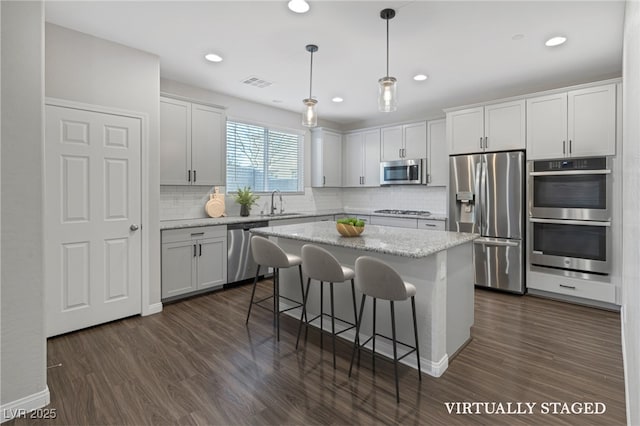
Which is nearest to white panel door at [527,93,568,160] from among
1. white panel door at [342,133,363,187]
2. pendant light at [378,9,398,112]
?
pendant light at [378,9,398,112]

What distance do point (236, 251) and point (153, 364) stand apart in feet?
6.96

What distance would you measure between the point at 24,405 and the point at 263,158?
14.0ft

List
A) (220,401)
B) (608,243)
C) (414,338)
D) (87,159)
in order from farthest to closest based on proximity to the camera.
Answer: (608,243)
(87,159)
(414,338)
(220,401)

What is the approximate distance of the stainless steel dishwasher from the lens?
14.7ft

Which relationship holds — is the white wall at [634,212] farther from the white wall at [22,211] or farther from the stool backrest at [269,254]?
the white wall at [22,211]

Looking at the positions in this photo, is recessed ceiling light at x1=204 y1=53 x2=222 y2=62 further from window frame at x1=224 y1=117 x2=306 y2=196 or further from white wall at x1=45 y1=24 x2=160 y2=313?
window frame at x1=224 y1=117 x2=306 y2=196

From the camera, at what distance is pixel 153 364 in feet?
8.25

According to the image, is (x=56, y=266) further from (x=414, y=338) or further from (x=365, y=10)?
(x=365, y=10)

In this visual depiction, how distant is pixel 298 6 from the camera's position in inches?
103

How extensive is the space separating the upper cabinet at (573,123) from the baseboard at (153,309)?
15.6ft

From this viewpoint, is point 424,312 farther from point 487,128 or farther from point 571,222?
point 487,128

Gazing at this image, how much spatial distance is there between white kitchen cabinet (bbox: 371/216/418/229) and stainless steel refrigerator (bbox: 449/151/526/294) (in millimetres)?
741

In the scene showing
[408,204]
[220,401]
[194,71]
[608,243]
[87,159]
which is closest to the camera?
[220,401]

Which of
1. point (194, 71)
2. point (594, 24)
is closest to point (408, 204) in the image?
point (594, 24)
